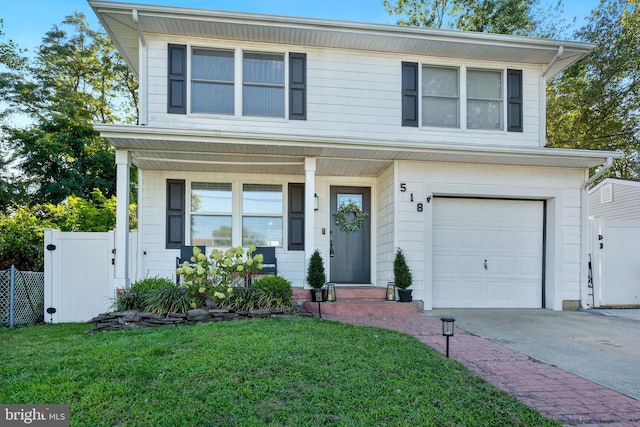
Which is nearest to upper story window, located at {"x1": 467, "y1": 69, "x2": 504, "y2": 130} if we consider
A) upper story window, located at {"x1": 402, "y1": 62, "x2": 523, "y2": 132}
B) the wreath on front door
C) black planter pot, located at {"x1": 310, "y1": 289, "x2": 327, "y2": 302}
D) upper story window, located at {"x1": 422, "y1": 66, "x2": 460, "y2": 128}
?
upper story window, located at {"x1": 402, "y1": 62, "x2": 523, "y2": 132}

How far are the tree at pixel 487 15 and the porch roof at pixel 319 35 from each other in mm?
9456

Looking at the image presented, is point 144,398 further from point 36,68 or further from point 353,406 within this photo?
point 36,68

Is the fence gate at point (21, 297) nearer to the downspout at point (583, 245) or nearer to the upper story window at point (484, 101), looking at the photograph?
the upper story window at point (484, 101)

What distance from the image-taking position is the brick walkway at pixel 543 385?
272 centimetres

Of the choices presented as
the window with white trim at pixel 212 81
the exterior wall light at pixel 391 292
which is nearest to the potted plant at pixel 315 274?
the exterior wall light at pixel 391 292

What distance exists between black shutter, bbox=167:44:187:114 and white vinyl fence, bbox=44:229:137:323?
8.04 feet

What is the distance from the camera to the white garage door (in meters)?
7.23

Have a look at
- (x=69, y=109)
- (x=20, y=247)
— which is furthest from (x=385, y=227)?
(x=69, y=109)

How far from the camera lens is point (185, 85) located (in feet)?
22.6

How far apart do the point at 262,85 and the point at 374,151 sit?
2.43 metres

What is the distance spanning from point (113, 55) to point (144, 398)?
19.1 metres

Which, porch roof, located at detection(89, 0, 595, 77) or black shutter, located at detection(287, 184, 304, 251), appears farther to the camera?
black shutter, located at detection(287, 184, 304, 251)

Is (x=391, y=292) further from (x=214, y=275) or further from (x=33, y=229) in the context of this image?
(x=33, y=229)

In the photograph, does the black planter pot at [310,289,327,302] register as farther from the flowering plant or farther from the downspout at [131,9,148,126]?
the downspout at [131,9,148,126]
